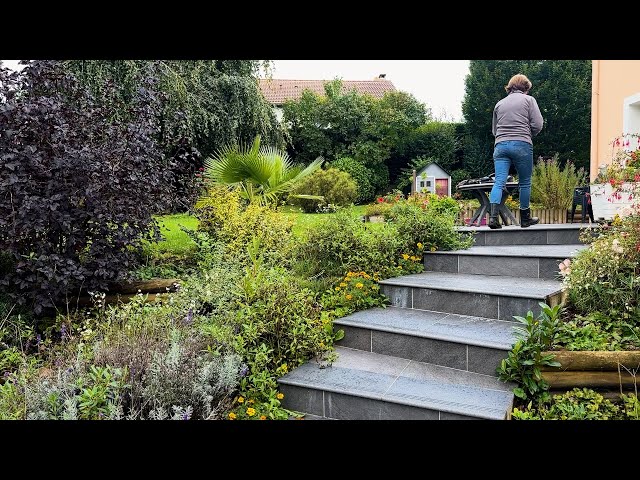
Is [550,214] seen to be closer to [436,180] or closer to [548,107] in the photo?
[436,180]

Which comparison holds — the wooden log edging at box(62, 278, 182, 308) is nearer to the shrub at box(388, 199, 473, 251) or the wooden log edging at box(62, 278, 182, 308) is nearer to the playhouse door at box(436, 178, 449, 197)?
the shrub at box(388, 199, 473, 251)

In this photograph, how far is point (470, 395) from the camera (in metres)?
3.15

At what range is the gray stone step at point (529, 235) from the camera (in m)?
5.40

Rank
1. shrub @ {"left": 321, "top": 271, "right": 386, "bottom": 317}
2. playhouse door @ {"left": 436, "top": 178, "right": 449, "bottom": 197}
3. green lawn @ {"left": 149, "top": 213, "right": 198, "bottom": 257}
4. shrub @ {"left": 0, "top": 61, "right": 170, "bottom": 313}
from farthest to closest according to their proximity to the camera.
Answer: playhouse door @ {"left": 436, "top": 178, "right": 449, "bottom": 197} → green lawn @ {"left": 149, "top": 213, "right": 198, "bottom": 257} → shrub @ {"left": 321, "top": 271, "right": 386, "bottom": 317} → shrub @ {"left": 0, "top": 61, "right": 170, "bottom": 313}

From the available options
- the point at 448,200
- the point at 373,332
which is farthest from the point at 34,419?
the point at 448,200

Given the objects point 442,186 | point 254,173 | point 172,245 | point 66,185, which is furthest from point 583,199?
point 442,186

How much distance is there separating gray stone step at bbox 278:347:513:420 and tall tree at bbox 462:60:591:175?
15.6 meters

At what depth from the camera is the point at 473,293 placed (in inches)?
161

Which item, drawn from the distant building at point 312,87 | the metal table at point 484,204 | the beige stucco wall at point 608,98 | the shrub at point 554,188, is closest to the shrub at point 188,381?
the metal table at point 484,204

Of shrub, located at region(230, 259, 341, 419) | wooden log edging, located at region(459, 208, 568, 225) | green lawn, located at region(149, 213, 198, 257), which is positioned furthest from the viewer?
wooden log edging, located at region(459, 208, 568, 225)

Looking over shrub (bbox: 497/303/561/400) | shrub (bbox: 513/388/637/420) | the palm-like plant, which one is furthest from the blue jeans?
shrub (bbox: 513/388/637/420)

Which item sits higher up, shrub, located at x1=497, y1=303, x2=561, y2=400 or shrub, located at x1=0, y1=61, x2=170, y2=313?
shrub, located at x1=0, y1=61, x2=170, y2=313

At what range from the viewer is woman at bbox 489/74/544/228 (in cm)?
557

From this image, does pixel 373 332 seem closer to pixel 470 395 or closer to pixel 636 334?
pixel 470 395
